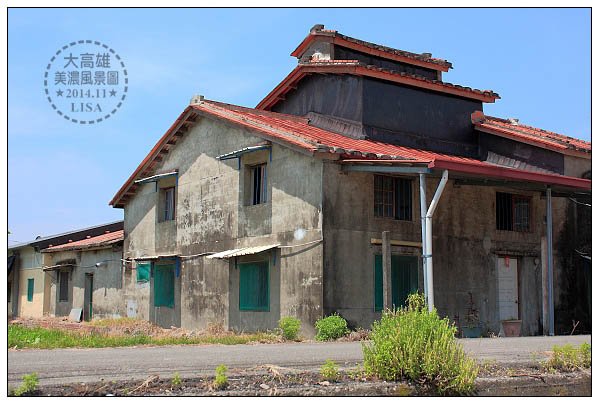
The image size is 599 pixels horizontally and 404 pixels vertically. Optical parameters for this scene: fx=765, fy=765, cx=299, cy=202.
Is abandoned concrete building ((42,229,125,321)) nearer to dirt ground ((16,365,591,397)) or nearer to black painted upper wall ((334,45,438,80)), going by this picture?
black painted upper wall ((334,45,438,80))

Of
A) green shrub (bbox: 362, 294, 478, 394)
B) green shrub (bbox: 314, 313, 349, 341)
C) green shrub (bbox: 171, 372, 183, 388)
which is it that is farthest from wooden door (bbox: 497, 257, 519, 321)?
green shrub (bbox: 171, 372, 183, 388)

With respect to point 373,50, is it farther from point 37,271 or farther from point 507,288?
point 37,271

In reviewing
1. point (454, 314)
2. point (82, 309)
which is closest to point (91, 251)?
point (82, 309)

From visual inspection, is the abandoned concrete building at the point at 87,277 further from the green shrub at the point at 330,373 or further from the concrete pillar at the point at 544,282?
the green shrub at the point at 330,373

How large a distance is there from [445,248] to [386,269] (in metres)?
2.32

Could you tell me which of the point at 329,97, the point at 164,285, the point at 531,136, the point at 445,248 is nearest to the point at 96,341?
the point at 164,285

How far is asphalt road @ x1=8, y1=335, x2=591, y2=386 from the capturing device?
343 inches

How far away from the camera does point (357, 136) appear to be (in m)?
20.4

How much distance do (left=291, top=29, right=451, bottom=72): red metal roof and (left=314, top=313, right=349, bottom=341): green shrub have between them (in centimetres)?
896

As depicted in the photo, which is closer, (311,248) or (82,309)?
(311,248)

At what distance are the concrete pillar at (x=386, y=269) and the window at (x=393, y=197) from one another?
950 mm
